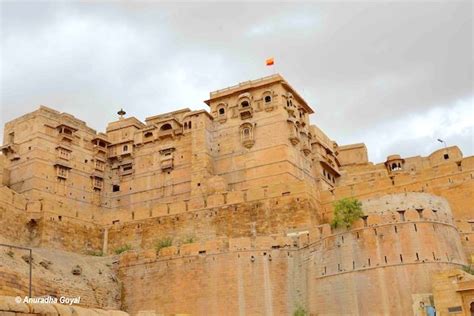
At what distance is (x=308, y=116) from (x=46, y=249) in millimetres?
19521

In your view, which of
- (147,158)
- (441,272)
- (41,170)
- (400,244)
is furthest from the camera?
(147,158)

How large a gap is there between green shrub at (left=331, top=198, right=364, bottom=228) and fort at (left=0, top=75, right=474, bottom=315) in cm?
34

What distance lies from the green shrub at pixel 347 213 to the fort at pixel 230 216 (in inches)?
13.5

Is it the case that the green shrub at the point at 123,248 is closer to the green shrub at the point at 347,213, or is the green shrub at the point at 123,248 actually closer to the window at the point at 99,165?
the window at the point at 99,165

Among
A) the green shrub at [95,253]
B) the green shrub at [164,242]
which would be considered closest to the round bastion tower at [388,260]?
the green shrub at [164,242]

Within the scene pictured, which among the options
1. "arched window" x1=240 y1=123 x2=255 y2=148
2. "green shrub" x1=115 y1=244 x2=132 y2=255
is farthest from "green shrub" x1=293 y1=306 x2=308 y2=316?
"arched window" x1=240 y1=123 x2=255 y2=148

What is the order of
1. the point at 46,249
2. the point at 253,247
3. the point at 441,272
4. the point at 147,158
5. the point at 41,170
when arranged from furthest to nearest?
the point at 147,158 → the point at 41,170 → the point at 46,249 → the point at 253,247 → the point at 441,272

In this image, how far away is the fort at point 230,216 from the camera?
2191 centimetres

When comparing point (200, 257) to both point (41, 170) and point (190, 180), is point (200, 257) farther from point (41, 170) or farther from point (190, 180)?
point (41, 170)

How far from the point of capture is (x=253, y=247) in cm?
2533

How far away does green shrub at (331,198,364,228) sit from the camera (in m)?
24.0

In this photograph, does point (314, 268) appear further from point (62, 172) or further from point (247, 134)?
point (62, 172)

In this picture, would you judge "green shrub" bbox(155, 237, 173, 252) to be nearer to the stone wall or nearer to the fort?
the fort

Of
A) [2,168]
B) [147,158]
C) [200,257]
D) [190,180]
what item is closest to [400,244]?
[200,257]
